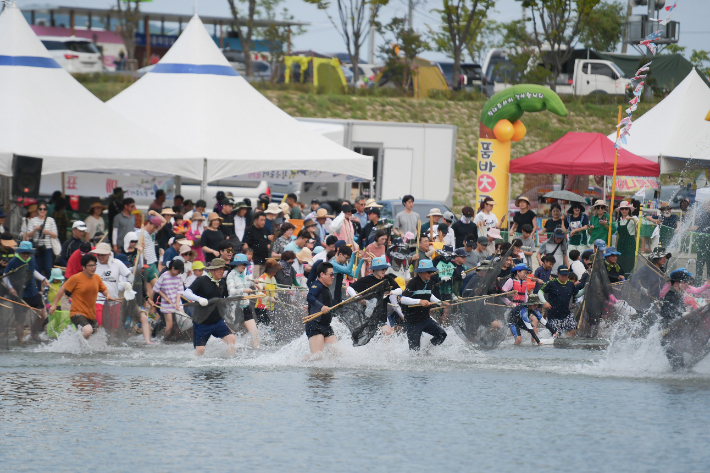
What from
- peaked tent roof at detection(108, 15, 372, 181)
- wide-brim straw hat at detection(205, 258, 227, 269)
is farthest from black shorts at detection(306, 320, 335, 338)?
peaked tent roof at detection(108, 15, 372, 181)

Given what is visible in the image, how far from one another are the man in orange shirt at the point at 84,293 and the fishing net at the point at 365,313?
11.4 ft

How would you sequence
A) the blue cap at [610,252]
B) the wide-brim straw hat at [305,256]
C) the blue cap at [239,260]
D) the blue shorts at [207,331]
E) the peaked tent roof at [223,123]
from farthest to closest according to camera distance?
the peaked tent roof at [223,123] < the blue cap at [610,252] < the wide-brim straw hat at [305,256] < the blue cap at [239,260] < the blue shorts at [207,331]

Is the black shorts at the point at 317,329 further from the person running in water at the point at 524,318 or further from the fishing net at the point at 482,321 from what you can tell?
the person running in water at the point at 524,318

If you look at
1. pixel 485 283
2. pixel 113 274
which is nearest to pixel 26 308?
pixel 113 274

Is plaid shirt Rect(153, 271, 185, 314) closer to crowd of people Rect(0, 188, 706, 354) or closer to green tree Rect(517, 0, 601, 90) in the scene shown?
crowd of people Rect(0, 188, 706, 354)

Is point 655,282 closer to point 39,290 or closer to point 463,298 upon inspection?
point 463,298

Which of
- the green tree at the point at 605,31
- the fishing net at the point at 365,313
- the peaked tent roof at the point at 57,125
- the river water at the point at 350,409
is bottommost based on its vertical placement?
the river water at the point at 350,409

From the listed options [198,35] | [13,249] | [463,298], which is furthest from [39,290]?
[198,35]

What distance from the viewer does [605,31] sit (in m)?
49.2

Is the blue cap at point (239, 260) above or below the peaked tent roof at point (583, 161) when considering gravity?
below

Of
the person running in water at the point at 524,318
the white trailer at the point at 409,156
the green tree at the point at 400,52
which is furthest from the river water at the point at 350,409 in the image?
Answer: the green tree at the point at 400,52

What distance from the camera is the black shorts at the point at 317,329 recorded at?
11.9 metres

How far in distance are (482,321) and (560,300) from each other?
2.21m

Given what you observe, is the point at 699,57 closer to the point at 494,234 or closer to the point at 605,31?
the point at 605,31
